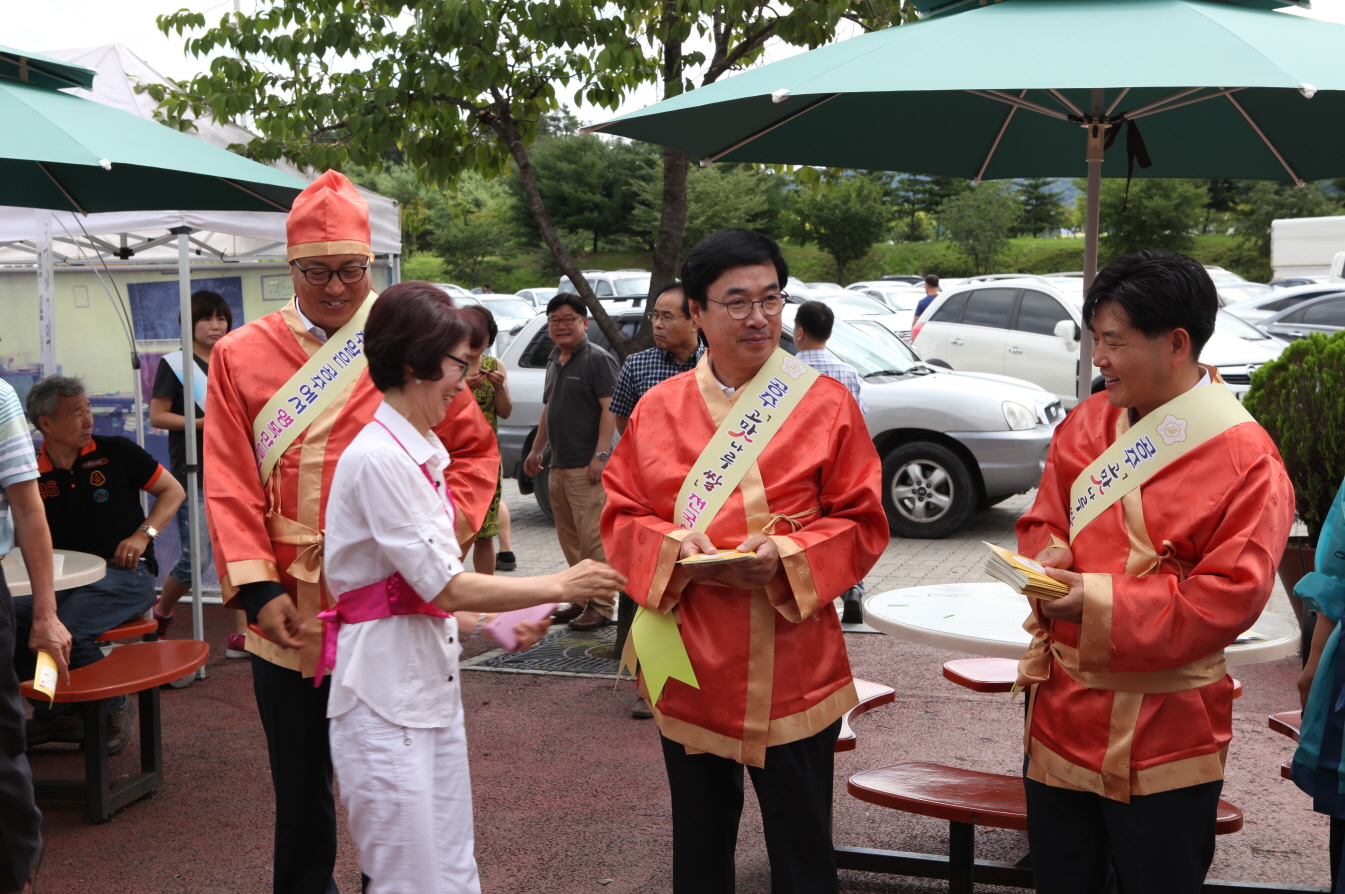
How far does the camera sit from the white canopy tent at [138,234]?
638cm

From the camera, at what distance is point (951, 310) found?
543 inches

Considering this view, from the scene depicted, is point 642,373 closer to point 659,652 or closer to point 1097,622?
point 659,652

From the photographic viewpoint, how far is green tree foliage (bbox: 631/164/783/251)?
43875 mm

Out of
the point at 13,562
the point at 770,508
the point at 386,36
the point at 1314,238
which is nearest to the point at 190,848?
the point at 13,562

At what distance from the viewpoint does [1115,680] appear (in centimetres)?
244

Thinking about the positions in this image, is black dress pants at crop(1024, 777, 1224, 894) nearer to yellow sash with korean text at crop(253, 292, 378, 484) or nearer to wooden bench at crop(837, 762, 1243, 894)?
wooden bench at crop(837, 762, 1243, 894)

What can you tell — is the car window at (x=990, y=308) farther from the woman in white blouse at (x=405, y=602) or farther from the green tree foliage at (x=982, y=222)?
the green tree foliage at (x=982, y=222)

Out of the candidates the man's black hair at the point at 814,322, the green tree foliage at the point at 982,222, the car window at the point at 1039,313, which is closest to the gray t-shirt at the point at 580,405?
the man's black hair at the point at 814,322

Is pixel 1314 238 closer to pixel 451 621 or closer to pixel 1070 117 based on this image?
pixel 1070 117

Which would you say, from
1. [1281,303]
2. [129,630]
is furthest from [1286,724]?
[1281,303]

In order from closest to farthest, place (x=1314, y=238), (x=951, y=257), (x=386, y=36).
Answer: (x=386, y=36), (x=1314, y=238), (x=951, y=257)

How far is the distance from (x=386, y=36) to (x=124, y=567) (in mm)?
3540

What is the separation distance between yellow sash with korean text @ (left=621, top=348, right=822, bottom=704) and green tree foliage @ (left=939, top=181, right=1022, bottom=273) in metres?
43.3

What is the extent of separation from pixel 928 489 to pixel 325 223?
6773mm
